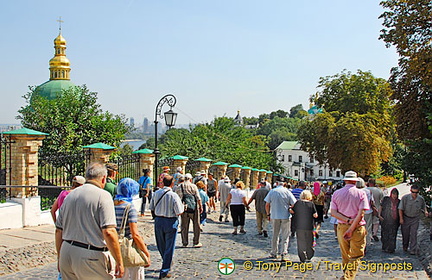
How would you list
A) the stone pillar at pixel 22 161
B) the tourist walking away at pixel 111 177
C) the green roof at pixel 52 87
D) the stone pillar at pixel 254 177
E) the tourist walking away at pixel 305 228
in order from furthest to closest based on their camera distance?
the green roof at pixel 52 87, the stone pillar at pixel 254 177, the stone pillar at pixel 22 161, the tourist walking away at pixel 305 228, the tourist walking away at pixel 111 177

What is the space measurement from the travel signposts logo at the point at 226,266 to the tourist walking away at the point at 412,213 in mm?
4174

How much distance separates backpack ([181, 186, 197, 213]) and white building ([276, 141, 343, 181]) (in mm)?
84558

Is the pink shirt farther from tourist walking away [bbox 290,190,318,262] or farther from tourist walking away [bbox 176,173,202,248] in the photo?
tourist walking away [bbox 176,173,202,248]

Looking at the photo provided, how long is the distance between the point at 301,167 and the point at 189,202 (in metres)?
93.0

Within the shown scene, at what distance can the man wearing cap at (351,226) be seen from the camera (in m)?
7.25

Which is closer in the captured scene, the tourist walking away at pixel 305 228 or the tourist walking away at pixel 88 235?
the tourist walking away at pixel 88 235

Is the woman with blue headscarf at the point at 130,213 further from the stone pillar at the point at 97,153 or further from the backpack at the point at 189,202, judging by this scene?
the stone pillar at the point at 97,153

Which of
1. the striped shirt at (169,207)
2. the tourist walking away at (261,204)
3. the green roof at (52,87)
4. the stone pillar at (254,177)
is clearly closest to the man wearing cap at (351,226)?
the striped shirt at (169,207)

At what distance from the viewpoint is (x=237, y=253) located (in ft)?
31.6

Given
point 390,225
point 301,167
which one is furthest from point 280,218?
point 301,167

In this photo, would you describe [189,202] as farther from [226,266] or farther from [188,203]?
[226,266]

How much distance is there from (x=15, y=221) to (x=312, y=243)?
7.26 metres

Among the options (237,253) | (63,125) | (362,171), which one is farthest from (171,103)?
(362,171)

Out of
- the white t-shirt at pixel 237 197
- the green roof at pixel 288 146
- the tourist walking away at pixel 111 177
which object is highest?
the green roof at pixel 288 146
